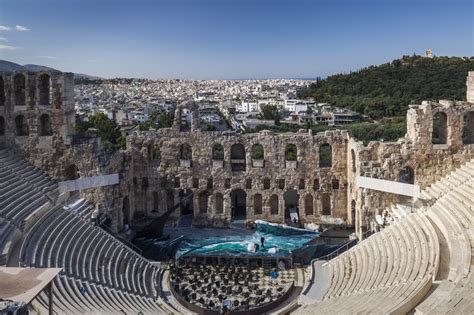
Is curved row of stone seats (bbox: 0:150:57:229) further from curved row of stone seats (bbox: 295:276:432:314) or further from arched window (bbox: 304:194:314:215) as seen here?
arched window (bbox: 304:194:314:215)

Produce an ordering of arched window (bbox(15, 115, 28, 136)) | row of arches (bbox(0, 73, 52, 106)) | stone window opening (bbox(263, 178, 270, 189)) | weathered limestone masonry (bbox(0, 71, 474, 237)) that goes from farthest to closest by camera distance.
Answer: stone window opening (bbox(263, 178, 270, 189))
arched window (bbox(15, 115, 28, 136))
row of arches (bbox(0, 73, 52, 106))
weathered limestone masonry (bbox(0, 71, 474, 237))

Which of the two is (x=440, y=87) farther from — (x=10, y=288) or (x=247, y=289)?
(x=10, y=288)

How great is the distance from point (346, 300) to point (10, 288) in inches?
417

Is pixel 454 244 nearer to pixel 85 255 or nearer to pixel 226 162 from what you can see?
pixel 85 255

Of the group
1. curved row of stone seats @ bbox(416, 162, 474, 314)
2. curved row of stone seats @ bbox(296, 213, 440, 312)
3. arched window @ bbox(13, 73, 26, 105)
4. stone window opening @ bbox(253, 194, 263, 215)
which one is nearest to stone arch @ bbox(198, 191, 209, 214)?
stone window opening @ bbox(253, 194, 263, 215)

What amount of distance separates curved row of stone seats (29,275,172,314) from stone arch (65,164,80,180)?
9.33 meters

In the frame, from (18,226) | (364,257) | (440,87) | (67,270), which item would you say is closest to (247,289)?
(364,257)

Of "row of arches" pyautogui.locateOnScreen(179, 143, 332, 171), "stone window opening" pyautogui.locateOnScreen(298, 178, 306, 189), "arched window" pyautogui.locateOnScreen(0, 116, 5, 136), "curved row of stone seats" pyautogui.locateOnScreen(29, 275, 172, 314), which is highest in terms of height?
"arched window" pyautogui.locateOnScreen(0, 116, 5, 136)

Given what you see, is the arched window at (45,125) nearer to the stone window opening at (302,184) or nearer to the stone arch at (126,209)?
the stone arch at (126,209)

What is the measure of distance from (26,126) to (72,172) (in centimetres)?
338

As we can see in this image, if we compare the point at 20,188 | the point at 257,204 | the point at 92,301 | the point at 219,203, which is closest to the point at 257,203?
the point at 257,204

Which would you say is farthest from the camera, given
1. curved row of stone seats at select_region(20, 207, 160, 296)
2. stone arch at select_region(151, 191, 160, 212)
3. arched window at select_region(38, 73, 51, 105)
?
stone arch at select_region(151, 191, 160, 212)

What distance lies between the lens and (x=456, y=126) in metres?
25.2

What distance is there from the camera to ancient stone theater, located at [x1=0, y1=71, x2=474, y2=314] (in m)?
Answer: 16.8
